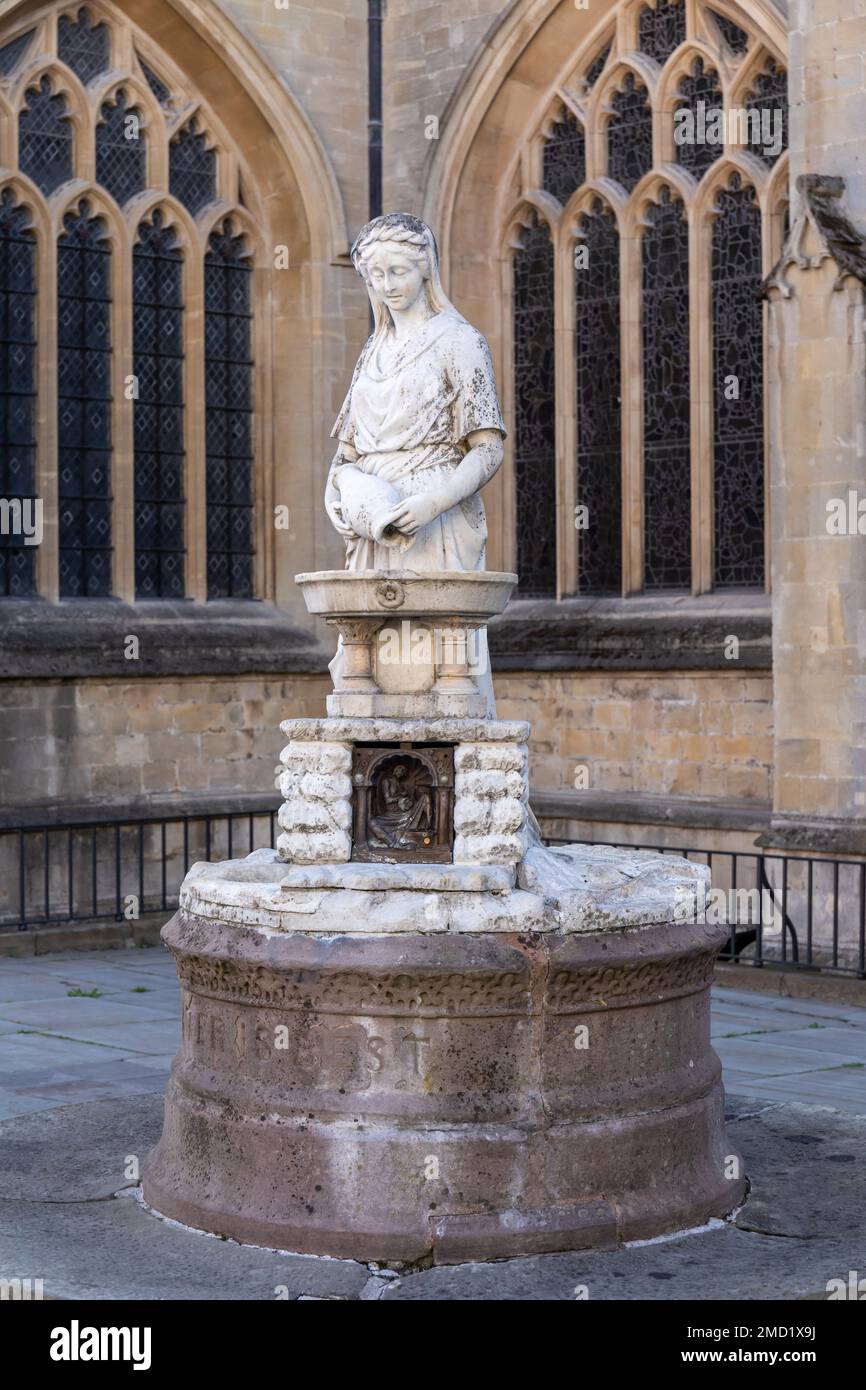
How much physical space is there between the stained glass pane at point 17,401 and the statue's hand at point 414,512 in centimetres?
835

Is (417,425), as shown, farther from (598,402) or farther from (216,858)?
(598,402)

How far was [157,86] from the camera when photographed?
15805mm

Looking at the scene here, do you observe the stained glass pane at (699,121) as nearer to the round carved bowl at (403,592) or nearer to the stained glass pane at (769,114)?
the stained glass pane at (769,114)

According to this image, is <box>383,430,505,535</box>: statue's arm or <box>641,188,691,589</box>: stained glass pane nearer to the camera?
<box>383,430,505,535</box>: statue's arm

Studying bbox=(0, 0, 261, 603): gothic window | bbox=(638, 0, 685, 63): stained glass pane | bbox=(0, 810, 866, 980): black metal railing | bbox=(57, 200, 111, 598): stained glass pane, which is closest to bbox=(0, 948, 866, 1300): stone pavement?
bbox=(0, 810, 866, 980): black metal railing

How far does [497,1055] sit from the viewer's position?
6449 mm

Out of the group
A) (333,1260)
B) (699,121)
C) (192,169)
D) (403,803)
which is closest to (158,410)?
(192,169)

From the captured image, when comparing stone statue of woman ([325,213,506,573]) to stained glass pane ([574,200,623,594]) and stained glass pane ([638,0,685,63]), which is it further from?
stained glass pane ([638,0,685,63])

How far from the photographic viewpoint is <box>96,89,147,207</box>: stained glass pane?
1551 cm

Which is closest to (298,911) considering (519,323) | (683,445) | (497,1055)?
(497,1055)

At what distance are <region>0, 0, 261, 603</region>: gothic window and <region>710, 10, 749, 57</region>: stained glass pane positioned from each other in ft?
12.7

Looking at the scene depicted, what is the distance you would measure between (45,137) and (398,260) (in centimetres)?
884

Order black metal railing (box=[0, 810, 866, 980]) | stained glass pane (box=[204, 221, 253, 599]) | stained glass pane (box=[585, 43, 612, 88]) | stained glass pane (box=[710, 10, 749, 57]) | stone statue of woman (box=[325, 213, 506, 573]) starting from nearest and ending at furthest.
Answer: stone statue of woman (box=[325, 213, 506, 573]), black metal railing (box=[0, 810, 866, 980]), stained glass pane (box=[710, 10, 749, 57]), stained glass pane (box=[585, 43, 612, 88]), stained glass pane (box=[204, 221, 253, 599])

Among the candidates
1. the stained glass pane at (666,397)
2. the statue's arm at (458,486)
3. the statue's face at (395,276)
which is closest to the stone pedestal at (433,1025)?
the statue's arm at (458,486)
